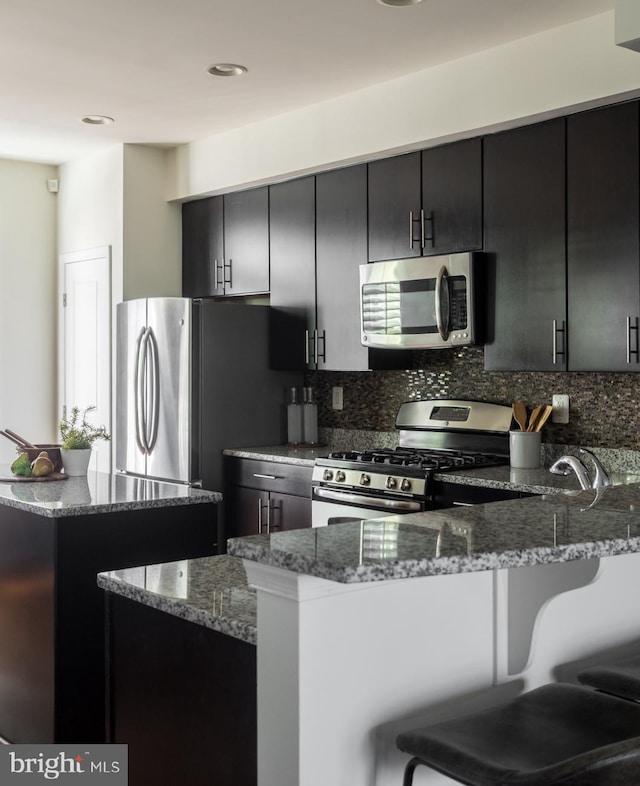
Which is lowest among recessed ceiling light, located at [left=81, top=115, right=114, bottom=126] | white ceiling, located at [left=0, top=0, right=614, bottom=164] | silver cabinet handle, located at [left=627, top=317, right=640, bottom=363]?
silver cabinet handle, located at [left=627, top=317, right=640, bottom=363]

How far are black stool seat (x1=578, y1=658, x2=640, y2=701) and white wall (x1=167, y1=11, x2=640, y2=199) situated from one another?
234 cm

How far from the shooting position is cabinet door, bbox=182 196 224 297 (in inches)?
216

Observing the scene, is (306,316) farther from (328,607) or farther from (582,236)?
(328,607)

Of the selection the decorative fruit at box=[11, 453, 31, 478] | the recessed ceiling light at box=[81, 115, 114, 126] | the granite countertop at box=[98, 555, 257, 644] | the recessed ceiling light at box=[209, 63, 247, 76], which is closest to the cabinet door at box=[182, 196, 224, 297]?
the recessed ceiling light at box=[81, 115, 114, 126]

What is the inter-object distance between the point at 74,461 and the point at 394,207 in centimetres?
191

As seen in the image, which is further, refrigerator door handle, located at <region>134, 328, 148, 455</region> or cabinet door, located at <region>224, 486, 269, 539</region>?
refrigerator door handle, located at <region>134, 328, 148, 455</region>

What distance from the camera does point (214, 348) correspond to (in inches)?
193

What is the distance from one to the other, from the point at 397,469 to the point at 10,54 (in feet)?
8.00

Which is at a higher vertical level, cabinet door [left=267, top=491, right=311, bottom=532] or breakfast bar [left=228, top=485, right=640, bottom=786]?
breakfast bar [left=228, top=485, right=640, bottom=786]

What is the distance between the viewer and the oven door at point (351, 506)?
3910 millimetres

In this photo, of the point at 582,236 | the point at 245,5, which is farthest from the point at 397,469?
the point at 245,5

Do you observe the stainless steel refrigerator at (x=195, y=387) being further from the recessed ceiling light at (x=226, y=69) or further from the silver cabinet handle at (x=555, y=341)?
the silver cabinet handle at (x=555, y=341)

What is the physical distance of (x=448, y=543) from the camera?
1.50m

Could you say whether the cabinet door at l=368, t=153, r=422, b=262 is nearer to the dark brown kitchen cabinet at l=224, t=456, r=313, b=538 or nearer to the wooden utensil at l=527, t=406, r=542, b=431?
the wooden utensil at l=527, t=406, r=542, b=431
